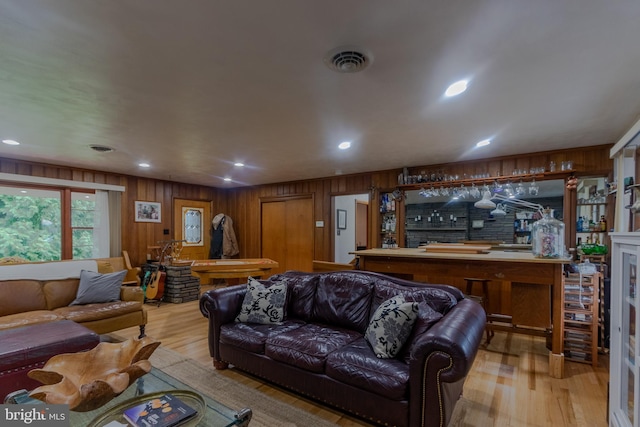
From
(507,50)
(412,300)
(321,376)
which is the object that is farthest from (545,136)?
(321,376)

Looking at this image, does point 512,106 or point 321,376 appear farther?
point 512,106

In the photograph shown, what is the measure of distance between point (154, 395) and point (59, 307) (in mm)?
2739

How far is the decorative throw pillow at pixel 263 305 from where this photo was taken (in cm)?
278

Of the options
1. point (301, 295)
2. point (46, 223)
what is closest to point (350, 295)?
point (301, 295)

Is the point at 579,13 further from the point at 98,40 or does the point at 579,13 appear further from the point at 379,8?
the point at 98,40

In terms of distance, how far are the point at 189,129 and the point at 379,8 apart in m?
2.28

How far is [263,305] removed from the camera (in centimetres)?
280

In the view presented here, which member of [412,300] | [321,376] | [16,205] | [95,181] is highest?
[95,181]

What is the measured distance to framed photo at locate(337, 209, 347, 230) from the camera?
20.6 feet

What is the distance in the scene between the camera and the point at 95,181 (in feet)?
16.8

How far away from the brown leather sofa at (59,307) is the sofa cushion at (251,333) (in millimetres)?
1484

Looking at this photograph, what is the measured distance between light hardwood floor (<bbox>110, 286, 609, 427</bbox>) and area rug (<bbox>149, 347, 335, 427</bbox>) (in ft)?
0.27

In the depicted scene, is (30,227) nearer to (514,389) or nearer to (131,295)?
(131,295)

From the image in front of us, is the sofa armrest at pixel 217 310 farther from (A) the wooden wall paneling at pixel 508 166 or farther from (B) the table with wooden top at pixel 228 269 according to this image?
(A) the wooden wall paneling at pixel 508 166
